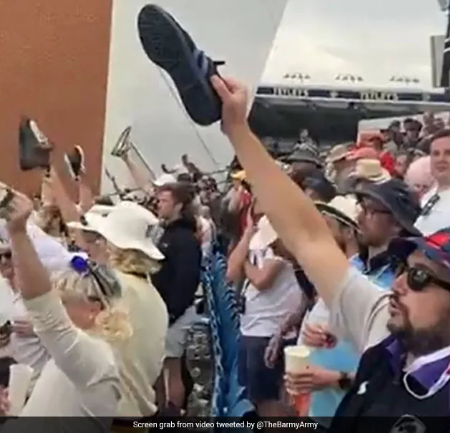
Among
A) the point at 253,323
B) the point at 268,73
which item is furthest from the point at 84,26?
the point at 253,323

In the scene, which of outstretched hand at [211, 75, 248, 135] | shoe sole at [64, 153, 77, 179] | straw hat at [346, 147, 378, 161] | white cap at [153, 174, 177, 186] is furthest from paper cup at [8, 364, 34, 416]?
straw hat at [346, 147, 378, 161]

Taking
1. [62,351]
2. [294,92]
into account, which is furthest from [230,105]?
[294,92]

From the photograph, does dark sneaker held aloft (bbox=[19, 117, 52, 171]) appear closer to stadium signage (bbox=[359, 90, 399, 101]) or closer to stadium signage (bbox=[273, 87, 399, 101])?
stadium signage (bbox=[273, 87, 399, 101])

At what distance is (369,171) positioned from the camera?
2.57 meters

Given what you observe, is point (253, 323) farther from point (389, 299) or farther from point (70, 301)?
point (389, 299)

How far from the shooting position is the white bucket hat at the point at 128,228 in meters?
2.28

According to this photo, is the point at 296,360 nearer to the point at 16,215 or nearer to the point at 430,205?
the point at 430,205

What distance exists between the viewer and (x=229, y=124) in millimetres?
1573

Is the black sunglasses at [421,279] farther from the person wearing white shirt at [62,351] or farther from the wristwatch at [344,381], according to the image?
the person wearing white shirt at [62,351]

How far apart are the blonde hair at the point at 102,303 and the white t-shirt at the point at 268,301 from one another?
1.93 ft

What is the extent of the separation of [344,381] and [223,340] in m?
0.32

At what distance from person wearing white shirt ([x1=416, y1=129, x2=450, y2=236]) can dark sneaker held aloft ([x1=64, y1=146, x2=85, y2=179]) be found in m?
0.71

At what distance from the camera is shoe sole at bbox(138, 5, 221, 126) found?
158cm

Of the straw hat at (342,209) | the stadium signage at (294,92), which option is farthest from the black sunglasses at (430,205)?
the stadium signage at (294,92)
